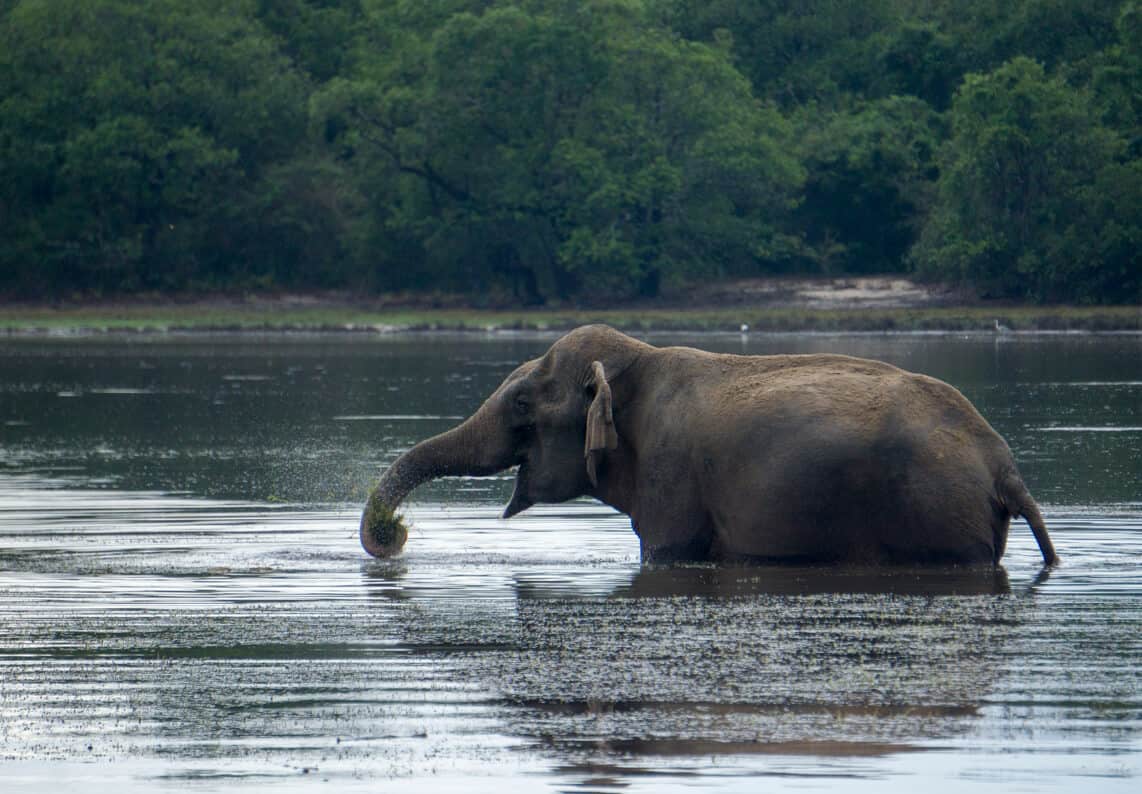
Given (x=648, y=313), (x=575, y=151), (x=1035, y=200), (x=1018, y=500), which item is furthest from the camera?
(x=575, y=151)

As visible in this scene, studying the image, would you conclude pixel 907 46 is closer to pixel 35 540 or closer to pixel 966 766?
pixel 35 540

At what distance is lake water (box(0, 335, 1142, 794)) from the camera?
844cm

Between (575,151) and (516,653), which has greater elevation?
(575,151)

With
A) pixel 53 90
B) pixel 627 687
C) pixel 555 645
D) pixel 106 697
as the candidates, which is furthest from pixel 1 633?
pixel 53 90

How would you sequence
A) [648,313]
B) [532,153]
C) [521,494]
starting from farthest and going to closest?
[532,153]
[648,313]
[521,494]

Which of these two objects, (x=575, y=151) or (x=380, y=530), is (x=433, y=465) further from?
(x=575, y=151)

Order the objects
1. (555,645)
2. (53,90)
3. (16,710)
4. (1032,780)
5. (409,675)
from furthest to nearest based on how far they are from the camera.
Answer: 1. (53,90)
2. (555,645)
3. (409,675)
4. (16,710)
5. (1032,780)

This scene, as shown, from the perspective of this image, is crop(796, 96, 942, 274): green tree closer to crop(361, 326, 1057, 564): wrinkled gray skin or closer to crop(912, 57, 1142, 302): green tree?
crop(912, 57, 1142, 302): green tree

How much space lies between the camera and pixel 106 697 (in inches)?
387

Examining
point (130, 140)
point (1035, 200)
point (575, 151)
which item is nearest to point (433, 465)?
point (1035, 200)

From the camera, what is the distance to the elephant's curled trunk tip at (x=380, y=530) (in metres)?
14.5

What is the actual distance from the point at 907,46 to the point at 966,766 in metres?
73.4

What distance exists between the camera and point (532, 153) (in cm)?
7344

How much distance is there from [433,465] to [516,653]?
3966 millimetres
